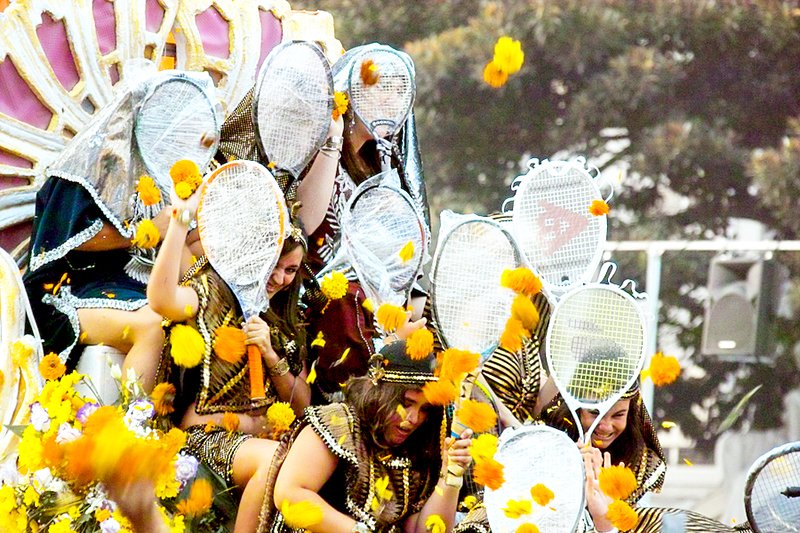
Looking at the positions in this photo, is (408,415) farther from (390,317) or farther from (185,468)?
(185,468)

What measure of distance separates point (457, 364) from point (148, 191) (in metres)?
1.11

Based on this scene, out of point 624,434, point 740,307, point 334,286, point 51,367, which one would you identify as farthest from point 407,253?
point 740,307

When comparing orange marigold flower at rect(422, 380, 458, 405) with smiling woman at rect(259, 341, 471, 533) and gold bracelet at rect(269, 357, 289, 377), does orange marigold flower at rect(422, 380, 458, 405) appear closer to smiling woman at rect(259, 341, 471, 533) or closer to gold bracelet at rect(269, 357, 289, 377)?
smiling woman at rect(259, 341, 471, 533)

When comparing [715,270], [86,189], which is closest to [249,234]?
[86,189]

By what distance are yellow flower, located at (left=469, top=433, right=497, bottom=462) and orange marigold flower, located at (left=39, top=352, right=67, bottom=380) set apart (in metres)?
1.11

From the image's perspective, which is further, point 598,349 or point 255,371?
point 255,371

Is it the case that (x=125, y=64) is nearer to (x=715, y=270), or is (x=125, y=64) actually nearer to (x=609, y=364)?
(x=609, y=364)

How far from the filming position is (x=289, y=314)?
4.51m

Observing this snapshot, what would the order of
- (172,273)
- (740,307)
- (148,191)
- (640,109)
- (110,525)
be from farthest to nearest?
(640,109)
(740,307)
(148,191)
(172,273)
(110,525)

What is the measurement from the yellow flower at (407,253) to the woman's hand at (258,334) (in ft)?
1.53

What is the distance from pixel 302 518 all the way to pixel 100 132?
133 centimetres

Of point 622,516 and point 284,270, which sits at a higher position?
point 284,270

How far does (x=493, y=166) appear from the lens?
442 inches

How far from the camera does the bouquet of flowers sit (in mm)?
4012
